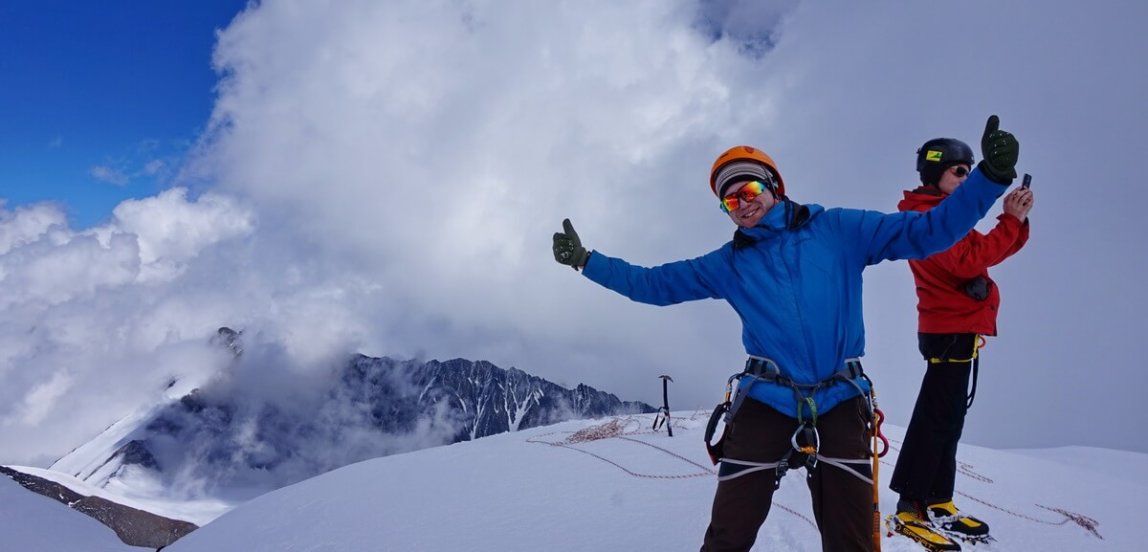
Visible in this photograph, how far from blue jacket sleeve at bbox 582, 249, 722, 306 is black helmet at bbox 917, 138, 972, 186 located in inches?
90.9

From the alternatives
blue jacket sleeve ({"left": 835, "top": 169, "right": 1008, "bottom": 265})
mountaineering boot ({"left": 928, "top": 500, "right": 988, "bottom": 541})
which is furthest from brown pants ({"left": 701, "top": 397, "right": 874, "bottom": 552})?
mountaineering boot ({"left": 928, "top": 500, "right": 988, "bottom": 541})

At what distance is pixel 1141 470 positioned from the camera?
32.1 ft

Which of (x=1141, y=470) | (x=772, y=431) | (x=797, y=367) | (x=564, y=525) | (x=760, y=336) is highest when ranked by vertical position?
(x=760, y=336)

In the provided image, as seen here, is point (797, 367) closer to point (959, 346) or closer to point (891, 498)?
point (959, 346)

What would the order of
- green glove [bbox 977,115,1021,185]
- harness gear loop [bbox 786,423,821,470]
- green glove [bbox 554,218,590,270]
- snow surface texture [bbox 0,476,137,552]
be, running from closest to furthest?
green glove [bbox 977,115,1021,185]
harness gear loop [bbox 786,423,821,470]
green glove [bbox 554,218,590,270]
snow surface texture [bbox 0,476,137,552]

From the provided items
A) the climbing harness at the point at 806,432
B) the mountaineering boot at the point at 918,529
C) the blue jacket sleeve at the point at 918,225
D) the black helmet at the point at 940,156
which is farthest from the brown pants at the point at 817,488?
the black helmet at the point at 940,156

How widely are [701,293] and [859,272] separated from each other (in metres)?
1.07

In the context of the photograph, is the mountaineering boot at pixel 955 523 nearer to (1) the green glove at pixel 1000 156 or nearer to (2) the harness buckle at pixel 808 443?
(2) the harness buckle at pixel 808 443

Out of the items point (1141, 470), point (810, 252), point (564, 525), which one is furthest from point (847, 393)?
point (1141, 470)

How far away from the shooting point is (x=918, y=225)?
138 inches

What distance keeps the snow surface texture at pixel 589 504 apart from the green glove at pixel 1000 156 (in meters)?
3.20

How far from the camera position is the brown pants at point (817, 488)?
331 cm

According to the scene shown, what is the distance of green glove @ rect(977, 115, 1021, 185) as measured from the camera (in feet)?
10.5

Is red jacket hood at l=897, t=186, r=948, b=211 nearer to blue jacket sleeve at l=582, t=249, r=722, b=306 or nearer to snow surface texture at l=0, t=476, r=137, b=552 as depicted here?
blue jacket sleeve at l=582, t=249, r=722, b=306
